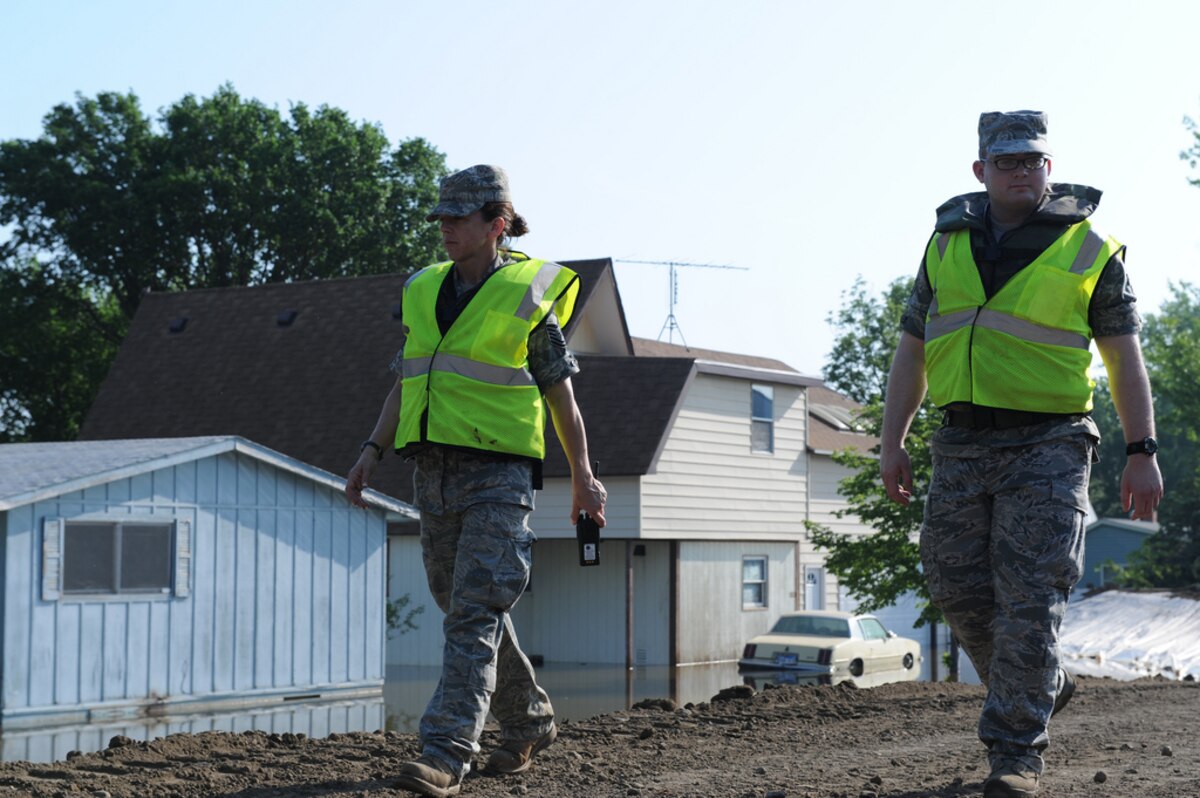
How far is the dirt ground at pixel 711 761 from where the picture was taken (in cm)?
636

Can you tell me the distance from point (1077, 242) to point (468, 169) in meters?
2.26

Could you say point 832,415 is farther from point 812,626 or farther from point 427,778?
point 427,778

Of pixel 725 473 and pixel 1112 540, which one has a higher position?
pixel 725 473

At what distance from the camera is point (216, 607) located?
886 inches

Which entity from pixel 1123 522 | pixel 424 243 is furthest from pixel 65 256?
pixel 1123 522

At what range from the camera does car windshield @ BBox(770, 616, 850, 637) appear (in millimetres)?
28453

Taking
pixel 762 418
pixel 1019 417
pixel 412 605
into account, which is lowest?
pixel 412 605

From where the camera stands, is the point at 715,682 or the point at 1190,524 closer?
the point at 715,682

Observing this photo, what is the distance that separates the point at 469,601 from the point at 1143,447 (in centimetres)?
240

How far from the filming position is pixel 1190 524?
133ft

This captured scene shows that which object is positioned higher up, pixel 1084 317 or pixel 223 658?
pixel 1084 317

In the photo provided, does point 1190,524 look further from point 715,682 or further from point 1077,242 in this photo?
point 1077,242

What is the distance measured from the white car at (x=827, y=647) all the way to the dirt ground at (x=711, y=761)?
17.2 meters

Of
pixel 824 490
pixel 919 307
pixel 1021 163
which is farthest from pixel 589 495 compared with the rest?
pixel 824 490
